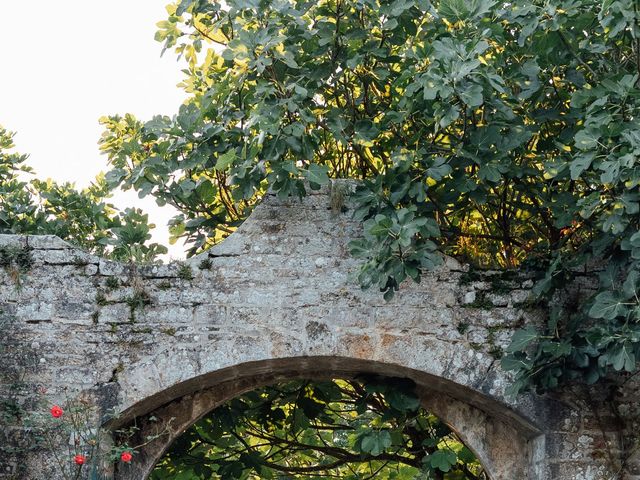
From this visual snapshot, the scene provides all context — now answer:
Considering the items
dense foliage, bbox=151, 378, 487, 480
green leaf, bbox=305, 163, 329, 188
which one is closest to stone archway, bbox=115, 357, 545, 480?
dense foliage, bbox=151, 378, 487, 480

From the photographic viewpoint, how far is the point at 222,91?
5.99 m

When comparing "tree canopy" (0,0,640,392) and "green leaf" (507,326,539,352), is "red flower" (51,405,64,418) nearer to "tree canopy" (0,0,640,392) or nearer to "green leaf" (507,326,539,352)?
"tree canopy" (0,0,640,392)

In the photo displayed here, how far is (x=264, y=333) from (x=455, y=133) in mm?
1551

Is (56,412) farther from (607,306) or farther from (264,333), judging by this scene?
(607,306)

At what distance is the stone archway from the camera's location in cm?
572

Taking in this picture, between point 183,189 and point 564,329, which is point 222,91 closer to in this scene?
point 183,189

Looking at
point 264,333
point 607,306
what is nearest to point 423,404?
point 264,333

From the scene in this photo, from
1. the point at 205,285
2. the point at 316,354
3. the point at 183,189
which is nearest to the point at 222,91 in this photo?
the point at 183,189

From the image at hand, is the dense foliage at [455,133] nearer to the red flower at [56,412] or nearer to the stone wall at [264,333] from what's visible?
the stone wall at [264,333]

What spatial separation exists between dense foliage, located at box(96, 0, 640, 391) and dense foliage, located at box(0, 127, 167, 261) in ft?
2.15

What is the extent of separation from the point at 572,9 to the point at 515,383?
1.89 meters

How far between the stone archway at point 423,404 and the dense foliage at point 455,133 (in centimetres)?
45

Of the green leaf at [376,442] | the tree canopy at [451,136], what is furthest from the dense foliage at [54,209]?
the green leaf at [376,442]

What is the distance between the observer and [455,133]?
19.6 ft
